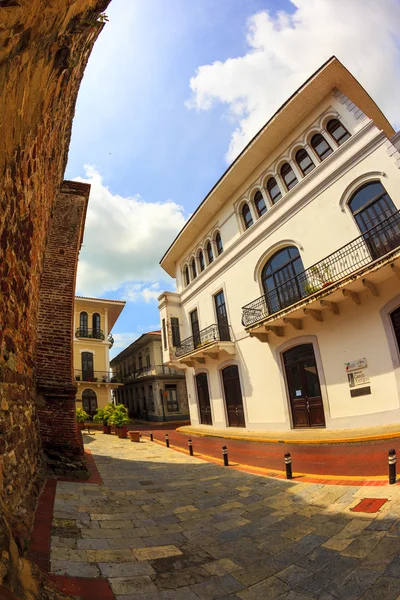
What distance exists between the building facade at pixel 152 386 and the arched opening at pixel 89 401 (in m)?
4.51

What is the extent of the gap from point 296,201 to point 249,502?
1177 centimetres

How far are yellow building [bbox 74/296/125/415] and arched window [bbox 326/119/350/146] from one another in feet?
74.9

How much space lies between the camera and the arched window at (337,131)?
1189 centimetres

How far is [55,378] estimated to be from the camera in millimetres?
7074

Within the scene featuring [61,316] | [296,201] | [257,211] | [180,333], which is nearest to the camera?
[61,316]

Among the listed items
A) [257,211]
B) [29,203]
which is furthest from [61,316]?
[257,211]

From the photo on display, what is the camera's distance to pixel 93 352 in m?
27.3

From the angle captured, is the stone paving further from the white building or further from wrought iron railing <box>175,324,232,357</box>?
wrought iron railing <box>175,324,232,357</box>

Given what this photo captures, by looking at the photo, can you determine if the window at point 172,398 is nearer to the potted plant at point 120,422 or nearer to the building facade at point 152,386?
the building facade at point 152,386

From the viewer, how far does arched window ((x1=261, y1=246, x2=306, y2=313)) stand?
42.8 feet

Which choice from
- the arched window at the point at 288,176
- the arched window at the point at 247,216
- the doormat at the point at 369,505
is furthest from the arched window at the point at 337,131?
the doormat at the point at 369,505

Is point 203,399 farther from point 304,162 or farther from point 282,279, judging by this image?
point 304,162

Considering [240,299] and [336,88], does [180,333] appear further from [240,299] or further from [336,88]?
[336,88]

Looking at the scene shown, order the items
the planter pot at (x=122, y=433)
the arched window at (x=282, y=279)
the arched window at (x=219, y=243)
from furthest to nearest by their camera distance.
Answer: the arched window at (x=219, y=243) < the planter pot at (x=122, y=433) < the arched window at (x=282, y=279)
